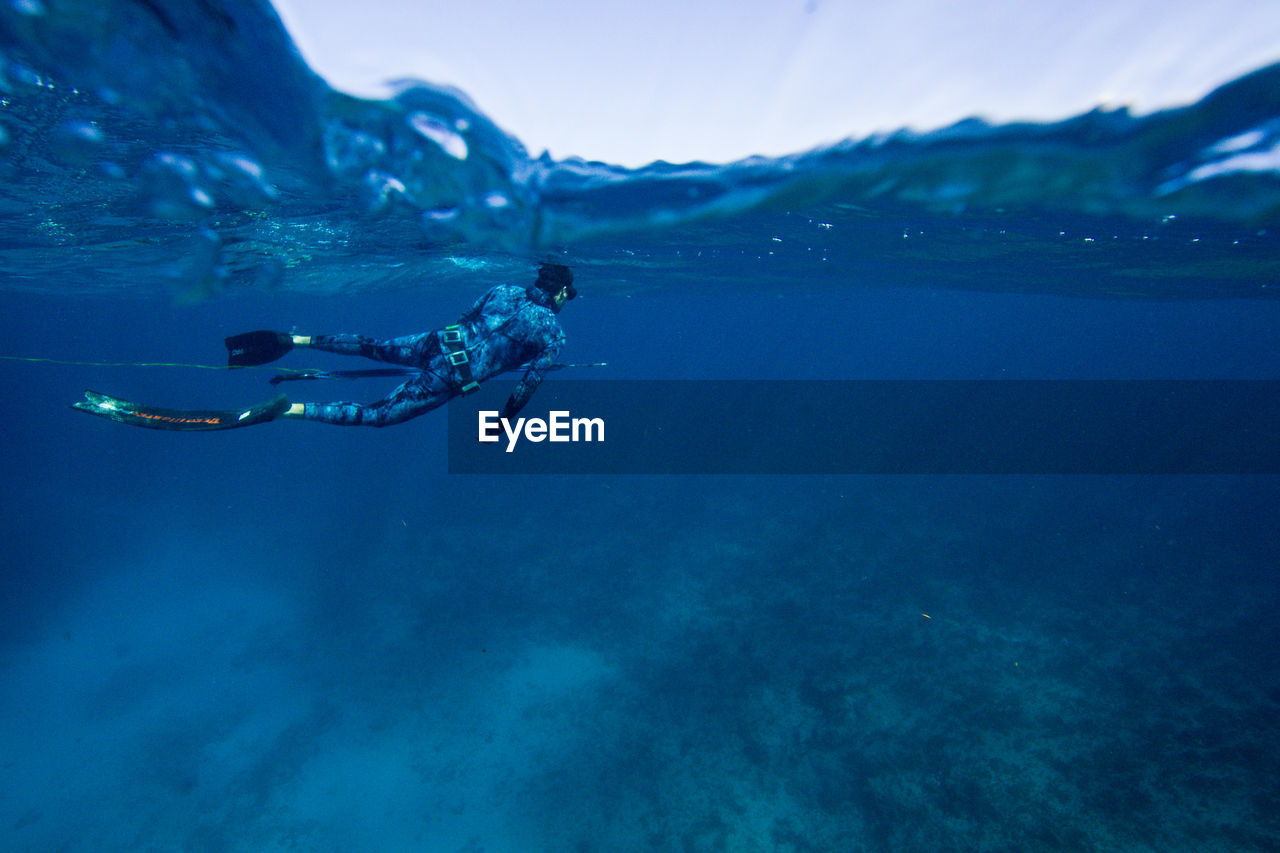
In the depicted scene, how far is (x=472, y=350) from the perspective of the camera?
7180 millimetres

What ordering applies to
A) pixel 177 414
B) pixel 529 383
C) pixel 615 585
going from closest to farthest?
pixel 177 414
pixel 529 383
pixel 615 585

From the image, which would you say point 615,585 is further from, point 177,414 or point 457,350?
point 177,414

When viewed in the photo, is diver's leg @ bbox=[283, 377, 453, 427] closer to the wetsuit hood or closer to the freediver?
the freediver

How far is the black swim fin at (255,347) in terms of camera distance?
7211 millimetres

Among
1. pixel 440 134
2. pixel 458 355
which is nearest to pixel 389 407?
pixel 458 355

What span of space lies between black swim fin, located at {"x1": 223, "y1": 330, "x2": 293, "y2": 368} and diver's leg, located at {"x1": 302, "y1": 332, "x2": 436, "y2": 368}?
0.22 m

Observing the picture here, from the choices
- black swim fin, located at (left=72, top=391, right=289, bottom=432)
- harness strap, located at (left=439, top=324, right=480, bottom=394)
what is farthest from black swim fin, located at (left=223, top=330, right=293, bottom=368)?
harness strap, located at (left=439, top=324, right=480, bottom=394)

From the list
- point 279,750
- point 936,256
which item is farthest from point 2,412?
point 936,256

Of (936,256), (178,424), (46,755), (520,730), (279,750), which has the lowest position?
(46,755)

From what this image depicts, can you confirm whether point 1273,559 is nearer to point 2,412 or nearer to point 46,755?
point 46,755

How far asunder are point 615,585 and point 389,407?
10246mm

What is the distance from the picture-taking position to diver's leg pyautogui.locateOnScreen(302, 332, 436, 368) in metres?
7.44

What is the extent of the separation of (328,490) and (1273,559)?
34.1 metres

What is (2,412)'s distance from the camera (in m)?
71.4
